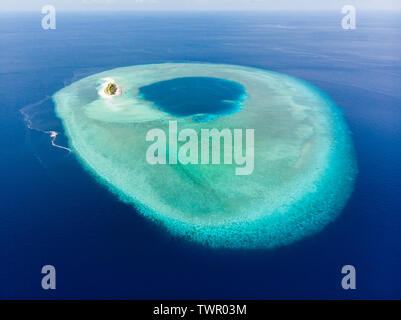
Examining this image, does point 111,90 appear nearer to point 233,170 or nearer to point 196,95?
point 196,95

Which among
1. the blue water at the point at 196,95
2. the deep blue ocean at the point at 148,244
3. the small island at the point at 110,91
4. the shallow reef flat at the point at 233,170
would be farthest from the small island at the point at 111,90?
the deep blue ocean at the point at 148,244

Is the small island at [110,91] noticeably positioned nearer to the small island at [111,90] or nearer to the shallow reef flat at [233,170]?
the small island at [111,90]

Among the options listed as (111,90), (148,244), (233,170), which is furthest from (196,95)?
(148,244)

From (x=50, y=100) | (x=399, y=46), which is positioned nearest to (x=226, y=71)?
(x=50, y=100)

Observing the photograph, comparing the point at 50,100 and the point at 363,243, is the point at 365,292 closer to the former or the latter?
the point at 363,243

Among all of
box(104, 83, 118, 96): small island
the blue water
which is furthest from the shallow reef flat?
box(104, 83, 118, 96): small island

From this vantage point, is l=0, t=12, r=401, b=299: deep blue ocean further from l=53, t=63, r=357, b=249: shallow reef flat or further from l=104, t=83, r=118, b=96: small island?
l=104, t=83, r=118, b=96: small island
